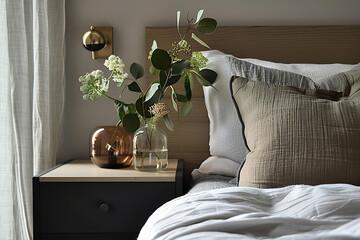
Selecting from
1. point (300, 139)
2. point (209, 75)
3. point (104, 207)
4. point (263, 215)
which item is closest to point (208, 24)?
point (209, 75)

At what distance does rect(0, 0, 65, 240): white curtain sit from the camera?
203cm

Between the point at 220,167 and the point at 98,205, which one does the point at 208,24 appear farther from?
the point at 98,205

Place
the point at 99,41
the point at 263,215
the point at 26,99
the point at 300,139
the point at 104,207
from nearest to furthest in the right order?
the point at 263,215 < the point at 300,139 < the point at 104,207 < the point at 26,99 < the point at 99,41

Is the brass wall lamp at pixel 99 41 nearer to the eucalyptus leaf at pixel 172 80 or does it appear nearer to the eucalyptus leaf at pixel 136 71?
the eucalyptus leaf at pixel 136 71

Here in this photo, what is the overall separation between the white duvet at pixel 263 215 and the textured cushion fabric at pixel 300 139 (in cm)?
18

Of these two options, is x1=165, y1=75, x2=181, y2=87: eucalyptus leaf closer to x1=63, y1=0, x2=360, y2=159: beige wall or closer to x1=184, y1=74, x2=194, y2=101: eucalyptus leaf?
x1=184, y1=74, x2=194, y2=101: eucalyptus leaf

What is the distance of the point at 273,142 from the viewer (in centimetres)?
163

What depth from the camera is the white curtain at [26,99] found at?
2.03 metres

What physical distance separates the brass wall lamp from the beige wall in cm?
4

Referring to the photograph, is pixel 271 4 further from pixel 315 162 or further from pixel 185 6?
pixel 315 162

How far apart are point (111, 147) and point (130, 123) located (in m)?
0.16

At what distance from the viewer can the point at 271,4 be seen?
2.41 metres

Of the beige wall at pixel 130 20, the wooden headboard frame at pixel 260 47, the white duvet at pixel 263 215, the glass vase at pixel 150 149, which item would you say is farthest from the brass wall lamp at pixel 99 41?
the white duvet at pixel 263 215

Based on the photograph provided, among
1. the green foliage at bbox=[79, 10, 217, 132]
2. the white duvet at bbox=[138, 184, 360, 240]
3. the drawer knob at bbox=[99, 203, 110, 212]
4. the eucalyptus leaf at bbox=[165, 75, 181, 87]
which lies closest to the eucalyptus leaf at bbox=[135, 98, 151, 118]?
the green foliage at bbox=[79, 10, 217, 132]
